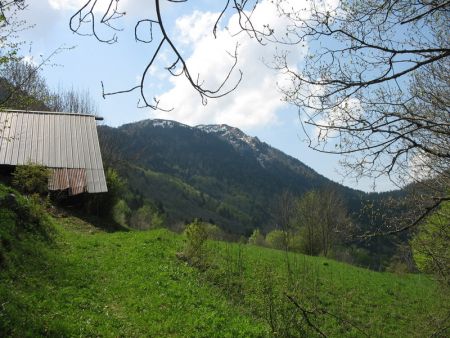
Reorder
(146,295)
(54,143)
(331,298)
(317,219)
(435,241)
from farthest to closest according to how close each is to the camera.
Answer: (317,219) → (54,143) → (331,298) → (146,295) → (435,241)

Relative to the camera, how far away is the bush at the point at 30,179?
19922 mm

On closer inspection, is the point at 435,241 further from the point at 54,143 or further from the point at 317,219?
the point at 317,219

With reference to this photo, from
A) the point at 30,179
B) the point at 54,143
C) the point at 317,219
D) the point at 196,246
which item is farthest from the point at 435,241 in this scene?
the point at 317,219

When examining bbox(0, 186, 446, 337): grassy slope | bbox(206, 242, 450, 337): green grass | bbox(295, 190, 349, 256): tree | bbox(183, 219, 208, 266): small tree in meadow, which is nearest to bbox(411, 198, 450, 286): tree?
bbox(206, 242, 450, 337): green grass

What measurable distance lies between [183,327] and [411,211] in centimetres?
540

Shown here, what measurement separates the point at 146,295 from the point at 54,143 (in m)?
15.4

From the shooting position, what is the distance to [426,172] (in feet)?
27.1

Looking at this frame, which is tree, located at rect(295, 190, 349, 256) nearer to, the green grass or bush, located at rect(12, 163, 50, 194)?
the green grass

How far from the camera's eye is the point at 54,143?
23.4 metres

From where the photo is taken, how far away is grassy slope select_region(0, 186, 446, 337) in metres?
8.12

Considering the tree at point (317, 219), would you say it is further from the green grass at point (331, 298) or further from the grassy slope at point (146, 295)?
the grassy slope at point (146, 295)

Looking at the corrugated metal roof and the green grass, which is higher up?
the corrugated metal roof

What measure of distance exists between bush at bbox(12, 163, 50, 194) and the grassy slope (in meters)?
2.50

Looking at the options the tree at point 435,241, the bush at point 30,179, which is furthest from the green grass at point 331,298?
the bush at point 30,179
